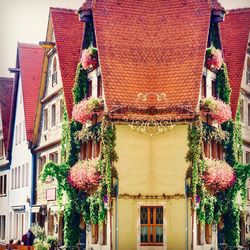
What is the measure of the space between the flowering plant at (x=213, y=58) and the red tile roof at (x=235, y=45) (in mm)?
908

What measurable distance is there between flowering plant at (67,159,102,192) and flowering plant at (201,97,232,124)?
3.10 metres

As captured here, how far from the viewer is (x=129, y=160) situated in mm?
18344

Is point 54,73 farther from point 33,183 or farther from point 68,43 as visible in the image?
point 33,183

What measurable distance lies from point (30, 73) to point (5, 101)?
3.36m

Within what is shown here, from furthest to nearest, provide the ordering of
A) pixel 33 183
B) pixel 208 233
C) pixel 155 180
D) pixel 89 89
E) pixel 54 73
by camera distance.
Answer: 1. pixel 33 183
2. pixel 54 73
3. pixel 89 89
4. pixel 208 233
5. pixel 155 180

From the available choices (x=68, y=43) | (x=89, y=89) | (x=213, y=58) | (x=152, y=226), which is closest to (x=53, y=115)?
(x=68, y=43)

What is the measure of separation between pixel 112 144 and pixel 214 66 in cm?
312

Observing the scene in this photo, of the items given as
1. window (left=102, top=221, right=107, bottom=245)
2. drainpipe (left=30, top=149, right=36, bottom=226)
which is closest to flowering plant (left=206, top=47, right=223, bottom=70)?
window (left=102, top=221, right=107, bottom=245)

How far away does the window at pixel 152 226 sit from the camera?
17.8 metres

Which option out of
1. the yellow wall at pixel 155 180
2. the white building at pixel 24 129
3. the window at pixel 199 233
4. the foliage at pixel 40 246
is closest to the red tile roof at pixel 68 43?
the white building at pixel 24 129

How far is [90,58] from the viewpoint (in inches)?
776

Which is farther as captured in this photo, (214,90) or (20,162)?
(20,162)

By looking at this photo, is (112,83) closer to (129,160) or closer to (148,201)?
(129,160)

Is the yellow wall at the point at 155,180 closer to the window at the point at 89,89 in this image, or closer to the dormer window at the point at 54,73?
the window at the point at 89,89
